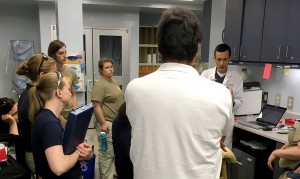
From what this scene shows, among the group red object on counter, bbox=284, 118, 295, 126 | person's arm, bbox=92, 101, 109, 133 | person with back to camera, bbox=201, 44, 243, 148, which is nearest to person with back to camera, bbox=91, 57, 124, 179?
person's arm, bbox=92, 101, 109, 133

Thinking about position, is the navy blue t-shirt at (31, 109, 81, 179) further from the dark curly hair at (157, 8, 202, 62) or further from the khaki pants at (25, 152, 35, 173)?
the dark curly hair at (157, 8, 202, 62)

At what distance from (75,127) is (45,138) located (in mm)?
149

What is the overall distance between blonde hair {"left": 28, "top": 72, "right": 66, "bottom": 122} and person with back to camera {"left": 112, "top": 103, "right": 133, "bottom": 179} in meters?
0.39

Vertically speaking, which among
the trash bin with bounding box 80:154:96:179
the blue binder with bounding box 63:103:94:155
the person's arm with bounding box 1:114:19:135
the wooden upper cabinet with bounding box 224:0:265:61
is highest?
the wooden upper cabinet with bounding box 224:0:265:61

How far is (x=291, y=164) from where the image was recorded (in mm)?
1891

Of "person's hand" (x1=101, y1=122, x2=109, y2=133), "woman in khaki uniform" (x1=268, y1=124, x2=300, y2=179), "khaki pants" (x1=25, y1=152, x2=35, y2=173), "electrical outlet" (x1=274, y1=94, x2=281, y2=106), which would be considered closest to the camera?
"woman in khaki uniform" (x1=268, y1=124, x2=300, y2=179)

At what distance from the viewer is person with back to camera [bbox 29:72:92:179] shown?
49.6 inches

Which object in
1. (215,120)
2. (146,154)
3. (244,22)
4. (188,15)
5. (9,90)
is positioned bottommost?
(9,90)

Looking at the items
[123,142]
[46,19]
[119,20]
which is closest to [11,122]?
[123,142]

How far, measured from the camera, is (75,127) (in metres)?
1.29

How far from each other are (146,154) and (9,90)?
5625 mm

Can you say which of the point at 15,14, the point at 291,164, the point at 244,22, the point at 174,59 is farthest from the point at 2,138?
the point at 15,14

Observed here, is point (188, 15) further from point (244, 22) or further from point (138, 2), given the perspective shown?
point (138, 2)

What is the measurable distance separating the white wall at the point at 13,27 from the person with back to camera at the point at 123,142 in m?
5.03
